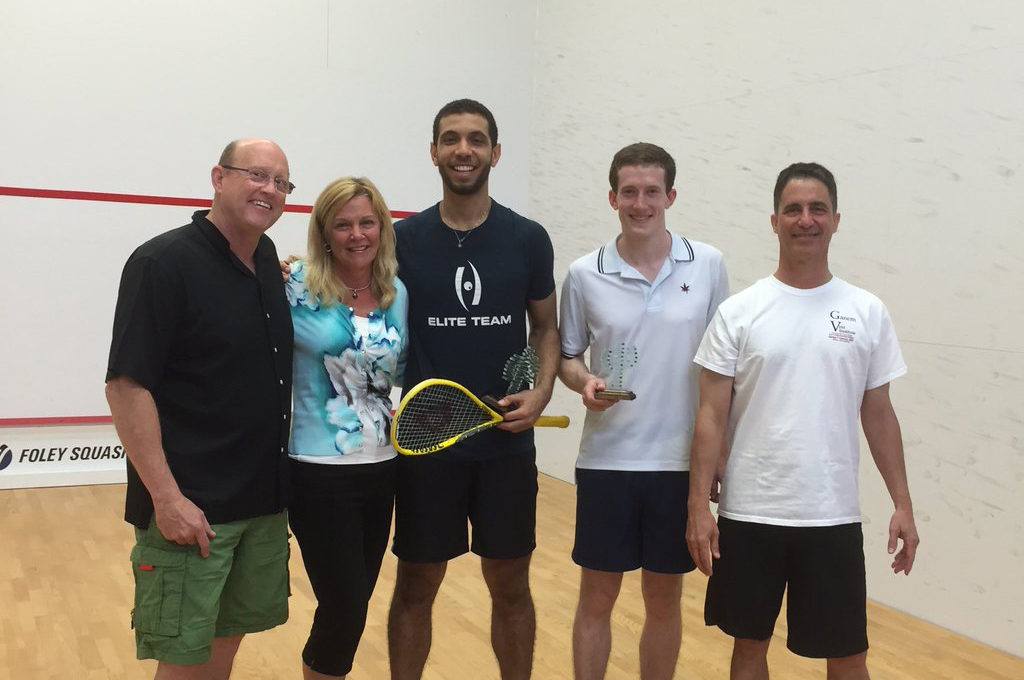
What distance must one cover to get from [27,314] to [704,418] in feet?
13.2

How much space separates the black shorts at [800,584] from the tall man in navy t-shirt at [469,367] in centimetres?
52

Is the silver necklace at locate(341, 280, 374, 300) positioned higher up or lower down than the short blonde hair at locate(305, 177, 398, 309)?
lower down

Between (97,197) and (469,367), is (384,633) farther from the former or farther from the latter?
(97,197)

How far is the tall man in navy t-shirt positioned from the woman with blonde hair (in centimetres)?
11

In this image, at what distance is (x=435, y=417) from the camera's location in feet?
6.27

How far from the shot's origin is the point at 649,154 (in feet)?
6.63

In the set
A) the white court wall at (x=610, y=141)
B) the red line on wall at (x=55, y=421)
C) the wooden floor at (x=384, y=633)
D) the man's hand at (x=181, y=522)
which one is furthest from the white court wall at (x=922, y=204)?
the red line on wall at (x=55, y=421)

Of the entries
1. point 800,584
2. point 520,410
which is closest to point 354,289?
point 520,410

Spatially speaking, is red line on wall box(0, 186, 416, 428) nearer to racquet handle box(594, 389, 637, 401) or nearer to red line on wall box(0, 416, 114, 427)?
red line on wall box(0, 416, 114, 427)

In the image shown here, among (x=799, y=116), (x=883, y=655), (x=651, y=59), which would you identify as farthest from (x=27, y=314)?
(x=883, y=655)

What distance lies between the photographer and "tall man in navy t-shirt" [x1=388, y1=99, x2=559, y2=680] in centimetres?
202

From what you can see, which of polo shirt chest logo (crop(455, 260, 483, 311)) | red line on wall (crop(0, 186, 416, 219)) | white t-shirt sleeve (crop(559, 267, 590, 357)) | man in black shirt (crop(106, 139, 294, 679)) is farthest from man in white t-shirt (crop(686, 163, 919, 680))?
red line on wall (crop(0, 186, 416, 219))

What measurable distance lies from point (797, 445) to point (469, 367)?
0.72 metres

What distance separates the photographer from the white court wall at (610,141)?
2.98 meters
